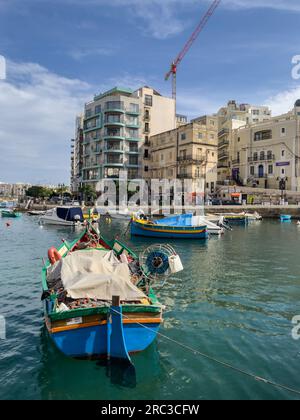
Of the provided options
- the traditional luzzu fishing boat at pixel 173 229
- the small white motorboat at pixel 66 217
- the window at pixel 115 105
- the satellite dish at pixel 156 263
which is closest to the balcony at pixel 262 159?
the window at pixel 115 105

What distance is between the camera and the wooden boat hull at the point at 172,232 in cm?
3550

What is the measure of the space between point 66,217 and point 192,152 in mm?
32680

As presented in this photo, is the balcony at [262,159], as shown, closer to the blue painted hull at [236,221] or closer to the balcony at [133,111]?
the blue painted hull at [236,221]

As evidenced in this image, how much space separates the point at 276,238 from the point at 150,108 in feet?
179

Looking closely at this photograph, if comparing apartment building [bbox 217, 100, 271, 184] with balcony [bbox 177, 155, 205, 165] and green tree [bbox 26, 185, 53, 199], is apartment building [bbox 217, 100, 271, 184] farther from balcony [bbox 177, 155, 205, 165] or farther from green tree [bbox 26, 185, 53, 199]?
green tree [bbox 26, 185, 53, 199]

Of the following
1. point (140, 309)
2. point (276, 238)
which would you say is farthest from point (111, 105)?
point (140, 309)

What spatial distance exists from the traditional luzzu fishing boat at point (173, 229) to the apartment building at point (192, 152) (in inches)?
1392

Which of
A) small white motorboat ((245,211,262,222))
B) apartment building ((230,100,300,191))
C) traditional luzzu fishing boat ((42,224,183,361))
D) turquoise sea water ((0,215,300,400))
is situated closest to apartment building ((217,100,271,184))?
apartment building ((230,100,300,191))

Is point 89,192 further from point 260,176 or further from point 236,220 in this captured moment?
point 260,176

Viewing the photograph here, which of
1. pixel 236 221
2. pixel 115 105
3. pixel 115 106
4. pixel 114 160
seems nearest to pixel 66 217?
pixel 236 221

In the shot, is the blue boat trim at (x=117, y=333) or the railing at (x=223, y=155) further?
the railing at (x=223, y=155)

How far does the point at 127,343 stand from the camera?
886 cm

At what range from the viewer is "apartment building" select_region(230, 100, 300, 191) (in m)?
67.8

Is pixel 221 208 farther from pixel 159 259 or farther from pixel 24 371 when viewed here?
pixel 24 371
